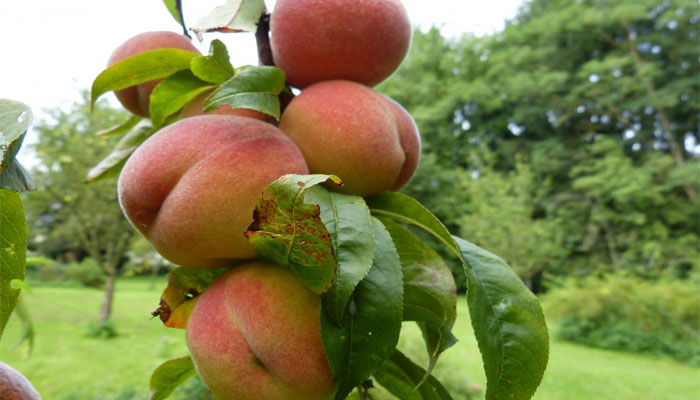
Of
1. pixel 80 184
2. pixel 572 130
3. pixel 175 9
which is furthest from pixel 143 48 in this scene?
pixel 572 130

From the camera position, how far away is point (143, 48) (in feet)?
1.81

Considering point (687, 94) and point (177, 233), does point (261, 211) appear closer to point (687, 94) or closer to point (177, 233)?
point (177, 233)

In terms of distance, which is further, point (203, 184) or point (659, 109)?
point (659, 109)

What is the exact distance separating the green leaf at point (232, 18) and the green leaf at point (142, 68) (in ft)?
0.14

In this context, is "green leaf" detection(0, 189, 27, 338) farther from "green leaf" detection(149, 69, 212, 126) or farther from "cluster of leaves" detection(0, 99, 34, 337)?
"green leaf" detection(149, 69, 212, 126)

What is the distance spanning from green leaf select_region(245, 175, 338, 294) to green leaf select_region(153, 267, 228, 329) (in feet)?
0.40

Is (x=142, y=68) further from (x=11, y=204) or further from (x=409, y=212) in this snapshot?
(x=409, y=212)

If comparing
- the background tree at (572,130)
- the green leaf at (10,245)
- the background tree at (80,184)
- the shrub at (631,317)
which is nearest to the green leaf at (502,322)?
the green leaf at (10,245)

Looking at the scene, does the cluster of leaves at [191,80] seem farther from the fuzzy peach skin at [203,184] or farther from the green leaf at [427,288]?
the green leaf at [427,288]

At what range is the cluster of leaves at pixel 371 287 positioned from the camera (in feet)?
1.12

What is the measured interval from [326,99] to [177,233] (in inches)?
6.9

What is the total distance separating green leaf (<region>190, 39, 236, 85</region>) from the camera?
44cm

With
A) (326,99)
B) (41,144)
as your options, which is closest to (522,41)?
(41,144)

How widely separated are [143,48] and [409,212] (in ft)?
1.17
